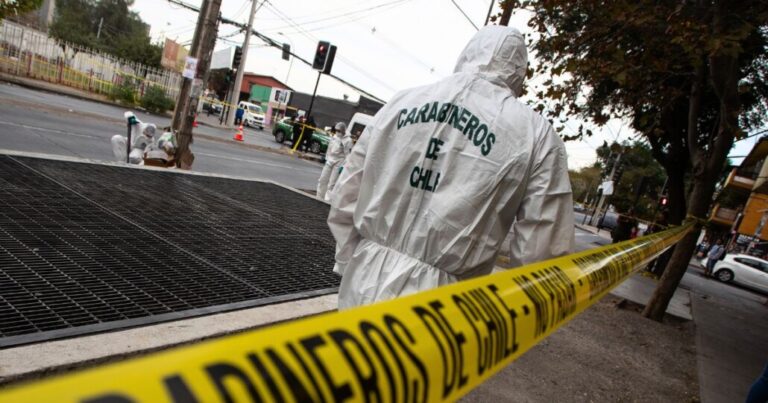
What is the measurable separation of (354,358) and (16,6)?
29.8 feet

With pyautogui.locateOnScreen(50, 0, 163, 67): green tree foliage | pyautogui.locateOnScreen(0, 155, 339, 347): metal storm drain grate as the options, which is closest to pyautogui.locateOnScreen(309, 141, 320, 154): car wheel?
pyautogui.locateOnScreen(0, 155, 339, 347): metal storm drain grate

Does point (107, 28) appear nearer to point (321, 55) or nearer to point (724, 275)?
point (321, 55)

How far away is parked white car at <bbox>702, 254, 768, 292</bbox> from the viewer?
794 inches

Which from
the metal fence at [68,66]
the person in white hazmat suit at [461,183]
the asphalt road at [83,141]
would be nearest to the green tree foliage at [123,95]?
the metal fence at [68,66]

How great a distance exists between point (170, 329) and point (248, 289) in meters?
1.04

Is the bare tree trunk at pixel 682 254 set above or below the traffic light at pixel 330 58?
below

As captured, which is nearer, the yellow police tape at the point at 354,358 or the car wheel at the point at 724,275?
the yellow police tape at the point at 354,358

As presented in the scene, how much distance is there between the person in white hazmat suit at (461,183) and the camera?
197cm

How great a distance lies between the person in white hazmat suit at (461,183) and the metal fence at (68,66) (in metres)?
26.9

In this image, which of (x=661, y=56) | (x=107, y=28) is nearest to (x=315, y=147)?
(x=661, y=56)

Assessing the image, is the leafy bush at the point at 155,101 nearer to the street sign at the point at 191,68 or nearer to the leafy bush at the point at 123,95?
the leafy bush at the point at 123,95

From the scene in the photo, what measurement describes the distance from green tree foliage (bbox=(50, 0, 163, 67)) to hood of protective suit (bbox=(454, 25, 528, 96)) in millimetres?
50136

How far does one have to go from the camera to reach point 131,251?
4.23 m

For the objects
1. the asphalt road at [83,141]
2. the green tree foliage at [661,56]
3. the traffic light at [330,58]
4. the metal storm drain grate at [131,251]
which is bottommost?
the asphalt road at [83,141]
